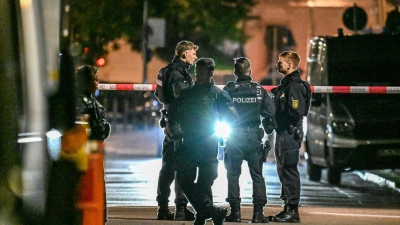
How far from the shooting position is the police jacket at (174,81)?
9.20 m

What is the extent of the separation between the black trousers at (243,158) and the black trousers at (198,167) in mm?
1032

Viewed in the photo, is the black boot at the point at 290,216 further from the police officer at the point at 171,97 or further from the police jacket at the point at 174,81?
the police jacket at the point at 174,81

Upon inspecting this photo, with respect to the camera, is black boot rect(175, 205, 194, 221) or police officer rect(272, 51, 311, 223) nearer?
police officer rect(272, 51, 311, 223)

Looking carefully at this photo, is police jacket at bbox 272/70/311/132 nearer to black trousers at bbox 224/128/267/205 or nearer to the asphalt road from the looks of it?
black trousers at bbox 224/128/267/205

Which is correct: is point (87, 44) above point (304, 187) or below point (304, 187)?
above

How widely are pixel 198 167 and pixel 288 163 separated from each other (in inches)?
64.3

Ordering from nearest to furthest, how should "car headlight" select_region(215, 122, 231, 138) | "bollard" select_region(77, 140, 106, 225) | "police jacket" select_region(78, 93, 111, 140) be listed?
"bollard" select_region(77, 140, 106, 225) < "police jacket" select_region(78, 93, 111, 140) < "car headlight" select_region(215, 122, 231, 138)

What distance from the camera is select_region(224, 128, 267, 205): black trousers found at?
9.37 m

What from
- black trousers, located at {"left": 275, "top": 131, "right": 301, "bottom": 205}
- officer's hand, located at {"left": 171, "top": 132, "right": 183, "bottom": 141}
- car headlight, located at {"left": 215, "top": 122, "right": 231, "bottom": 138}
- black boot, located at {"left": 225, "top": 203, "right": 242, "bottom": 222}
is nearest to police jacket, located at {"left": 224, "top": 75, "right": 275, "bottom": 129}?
car headlight, located at {"left": 215, "top": 122, "right": 231, "bottom": 138}

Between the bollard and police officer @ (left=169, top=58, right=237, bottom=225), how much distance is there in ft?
10.4

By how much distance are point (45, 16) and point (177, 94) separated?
176 inches

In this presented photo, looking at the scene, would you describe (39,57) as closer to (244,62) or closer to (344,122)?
(244,62)

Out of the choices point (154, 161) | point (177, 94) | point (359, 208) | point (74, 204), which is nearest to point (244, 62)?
point (177, 94)

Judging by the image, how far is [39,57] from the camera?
15.3ft
